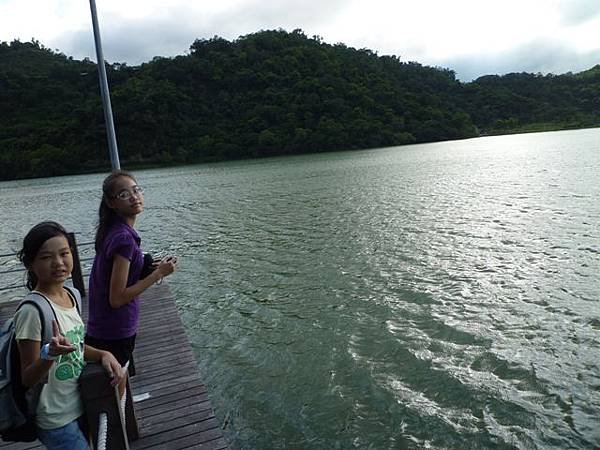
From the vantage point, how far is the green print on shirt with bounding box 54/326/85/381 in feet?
7.29

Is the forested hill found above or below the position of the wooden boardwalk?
above

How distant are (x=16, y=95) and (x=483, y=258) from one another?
105 m

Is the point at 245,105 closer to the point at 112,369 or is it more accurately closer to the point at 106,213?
the point at 106,213

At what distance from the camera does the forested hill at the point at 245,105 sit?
81188 millimetres

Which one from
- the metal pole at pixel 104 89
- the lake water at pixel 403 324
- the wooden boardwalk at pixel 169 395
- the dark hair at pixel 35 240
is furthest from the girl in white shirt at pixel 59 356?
the metal pole at pixel 104 89

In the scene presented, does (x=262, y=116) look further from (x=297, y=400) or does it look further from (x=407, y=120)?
(x=297, y=400)

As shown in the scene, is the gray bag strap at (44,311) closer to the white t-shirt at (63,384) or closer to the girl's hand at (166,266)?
the white t-shirt at (63,384)

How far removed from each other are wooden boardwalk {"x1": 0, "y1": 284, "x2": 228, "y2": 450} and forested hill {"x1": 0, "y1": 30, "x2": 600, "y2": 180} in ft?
262

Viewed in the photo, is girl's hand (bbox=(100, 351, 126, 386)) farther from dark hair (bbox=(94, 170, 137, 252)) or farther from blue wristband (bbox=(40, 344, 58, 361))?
dark hair (bbox=(94, 170, 137, 252))

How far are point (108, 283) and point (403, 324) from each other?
5846 millimetres

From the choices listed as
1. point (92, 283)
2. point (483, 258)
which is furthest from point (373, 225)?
point (92, 283)

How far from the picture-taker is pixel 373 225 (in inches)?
632

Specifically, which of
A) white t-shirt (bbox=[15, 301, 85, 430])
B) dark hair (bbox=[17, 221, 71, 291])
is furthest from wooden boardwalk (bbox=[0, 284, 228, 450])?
dark hair (bbox=[17, 221, 71, 291])

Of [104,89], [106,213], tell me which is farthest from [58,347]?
[104,89]
